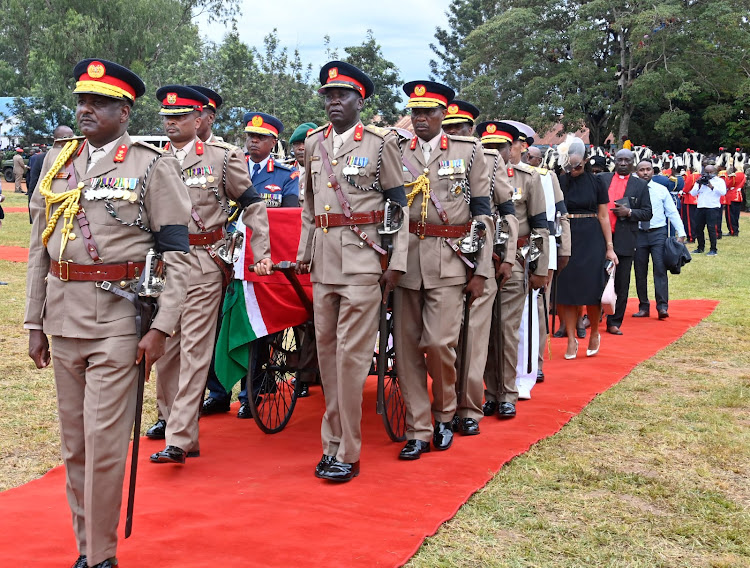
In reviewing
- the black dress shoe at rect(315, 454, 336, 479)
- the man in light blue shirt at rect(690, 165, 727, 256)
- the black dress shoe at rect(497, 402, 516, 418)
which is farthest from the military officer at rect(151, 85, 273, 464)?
the man in light blue shirt at rect(690, 165, 727, 256)

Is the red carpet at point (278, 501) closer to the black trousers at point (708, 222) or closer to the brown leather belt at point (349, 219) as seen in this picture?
the brown leather belt at point (349, 219)

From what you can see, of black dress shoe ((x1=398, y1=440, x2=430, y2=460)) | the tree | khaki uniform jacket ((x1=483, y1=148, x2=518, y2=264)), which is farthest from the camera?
the tree

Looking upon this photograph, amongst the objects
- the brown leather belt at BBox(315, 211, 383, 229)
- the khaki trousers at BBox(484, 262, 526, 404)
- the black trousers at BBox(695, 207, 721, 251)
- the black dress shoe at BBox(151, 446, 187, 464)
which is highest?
the brown leather belt at BBox(315, 211, 383, 229)

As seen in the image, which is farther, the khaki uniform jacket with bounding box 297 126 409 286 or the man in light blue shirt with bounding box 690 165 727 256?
A: the man in light blue shirt with bounding box 690 165 727 256

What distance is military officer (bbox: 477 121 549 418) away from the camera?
23.0 feet

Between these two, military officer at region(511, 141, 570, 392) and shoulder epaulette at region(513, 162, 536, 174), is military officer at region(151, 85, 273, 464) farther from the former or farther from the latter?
military officer at region(511, 141, 570, 392)

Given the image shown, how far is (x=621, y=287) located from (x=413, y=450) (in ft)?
19.7

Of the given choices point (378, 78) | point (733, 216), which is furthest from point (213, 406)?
point (378, 78)

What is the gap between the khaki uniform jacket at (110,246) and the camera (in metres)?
3.81

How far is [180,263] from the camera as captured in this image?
13.0 ft

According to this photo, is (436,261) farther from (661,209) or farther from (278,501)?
(661,209)

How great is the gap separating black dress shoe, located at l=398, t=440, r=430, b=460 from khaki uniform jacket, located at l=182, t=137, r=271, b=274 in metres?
1.50

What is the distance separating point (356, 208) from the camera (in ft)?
17.6

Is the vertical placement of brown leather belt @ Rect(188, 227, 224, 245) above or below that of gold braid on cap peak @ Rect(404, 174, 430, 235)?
below
